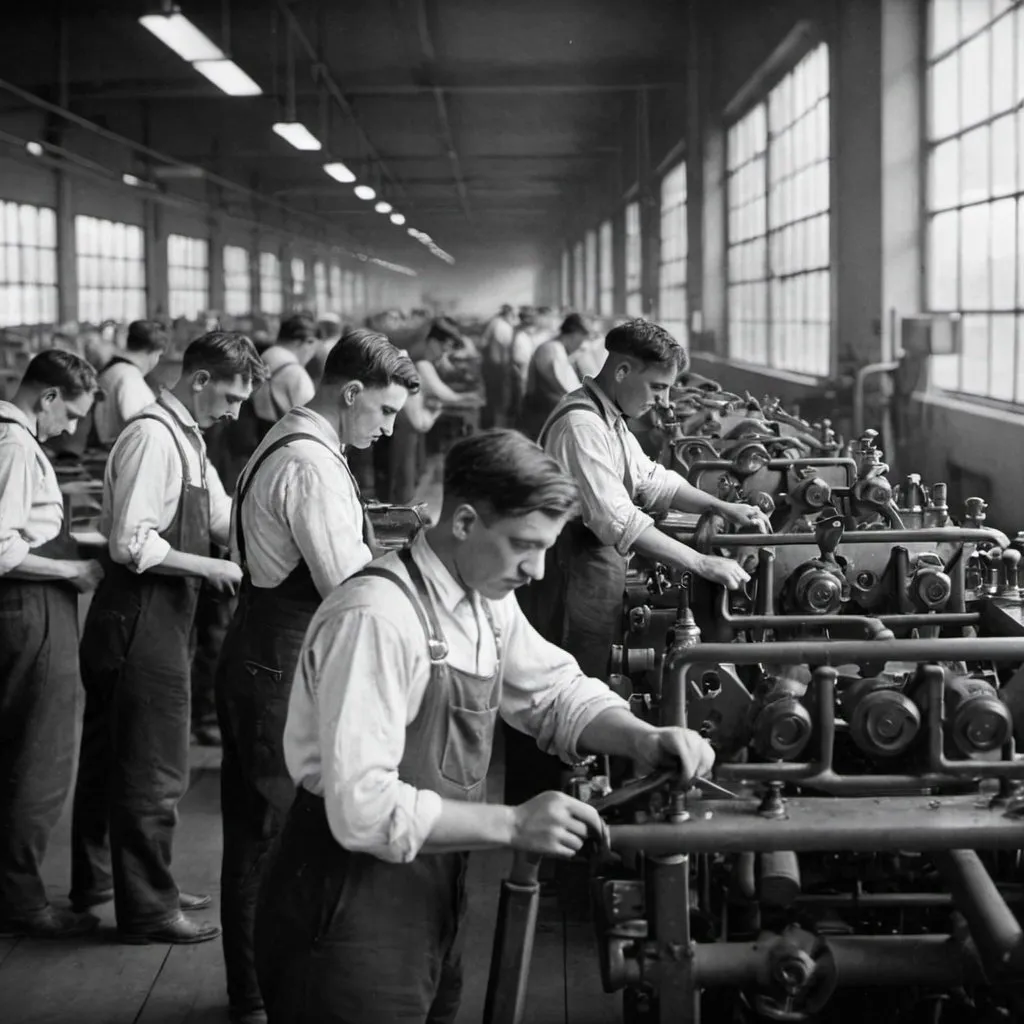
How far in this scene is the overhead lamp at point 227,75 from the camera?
8402 millimetres

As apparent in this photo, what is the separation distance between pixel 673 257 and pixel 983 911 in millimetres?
14103

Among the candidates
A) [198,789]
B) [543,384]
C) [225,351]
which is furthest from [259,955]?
[543,384]

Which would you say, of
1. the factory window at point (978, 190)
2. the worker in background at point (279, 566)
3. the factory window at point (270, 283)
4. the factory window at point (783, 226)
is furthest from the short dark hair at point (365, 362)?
the factory window at point (270, 283)

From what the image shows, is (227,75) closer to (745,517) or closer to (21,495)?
(21,495)

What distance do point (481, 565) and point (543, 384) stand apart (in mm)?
7424

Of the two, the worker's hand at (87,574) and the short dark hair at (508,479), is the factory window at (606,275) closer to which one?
the worker's hand at (87,574)

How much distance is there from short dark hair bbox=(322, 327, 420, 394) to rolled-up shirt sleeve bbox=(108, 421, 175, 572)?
0.55 m

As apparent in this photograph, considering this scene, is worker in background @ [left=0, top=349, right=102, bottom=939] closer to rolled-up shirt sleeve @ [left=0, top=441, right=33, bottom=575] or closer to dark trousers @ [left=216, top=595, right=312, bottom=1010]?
rolled-up shirt sleeve @ [left=0, top=441, right=33, bottom=575]

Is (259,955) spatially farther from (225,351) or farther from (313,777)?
(225,351)

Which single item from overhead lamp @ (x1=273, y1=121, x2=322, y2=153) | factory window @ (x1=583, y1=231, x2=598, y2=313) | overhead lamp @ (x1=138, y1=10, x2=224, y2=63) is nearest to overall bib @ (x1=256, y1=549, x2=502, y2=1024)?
overhead lamp @ (x1=138, y1=10, x2=224, y2=63)

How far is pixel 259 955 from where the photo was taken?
6.07 ft

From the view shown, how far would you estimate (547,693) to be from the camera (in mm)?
1946

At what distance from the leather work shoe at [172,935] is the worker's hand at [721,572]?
142 centimetres

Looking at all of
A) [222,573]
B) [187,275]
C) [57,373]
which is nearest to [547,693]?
[222,573]
